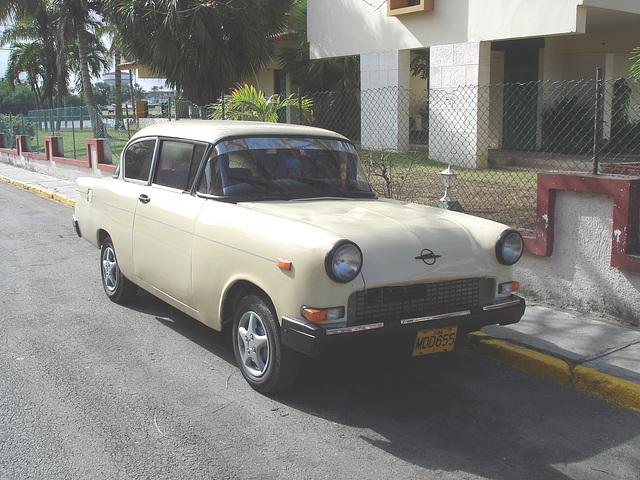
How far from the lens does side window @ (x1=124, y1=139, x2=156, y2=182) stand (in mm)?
6090

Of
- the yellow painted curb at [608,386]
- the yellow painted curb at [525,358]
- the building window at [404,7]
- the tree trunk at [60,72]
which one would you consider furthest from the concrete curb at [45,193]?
the tree trunk at [60,72]

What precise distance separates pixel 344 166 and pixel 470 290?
1667 mm

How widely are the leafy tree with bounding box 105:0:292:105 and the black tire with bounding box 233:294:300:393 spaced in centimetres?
1552

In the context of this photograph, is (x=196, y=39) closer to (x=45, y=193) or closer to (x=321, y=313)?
(x=45, y=193)

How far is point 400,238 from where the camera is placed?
432 cm

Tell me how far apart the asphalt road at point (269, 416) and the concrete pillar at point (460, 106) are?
10.2 m

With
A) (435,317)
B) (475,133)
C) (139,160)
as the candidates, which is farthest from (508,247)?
(475,133)

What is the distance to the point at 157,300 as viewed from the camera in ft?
22.6

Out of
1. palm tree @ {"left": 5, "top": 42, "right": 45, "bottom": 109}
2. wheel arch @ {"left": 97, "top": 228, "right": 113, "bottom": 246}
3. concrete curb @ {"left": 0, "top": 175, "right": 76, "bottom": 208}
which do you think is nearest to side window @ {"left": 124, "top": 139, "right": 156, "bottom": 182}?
wheel arch @ {"left": 97, "top": 228, "right": 113, "bottom": 246}

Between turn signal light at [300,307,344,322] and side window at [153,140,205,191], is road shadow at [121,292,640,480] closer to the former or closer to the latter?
turn signal light at [300,307,344,322]

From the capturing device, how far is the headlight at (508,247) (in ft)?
15.2

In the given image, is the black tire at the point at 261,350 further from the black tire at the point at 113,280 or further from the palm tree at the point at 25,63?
the palm tree at the point at 25,63

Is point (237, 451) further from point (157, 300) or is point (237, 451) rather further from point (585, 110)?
point (585, 110)

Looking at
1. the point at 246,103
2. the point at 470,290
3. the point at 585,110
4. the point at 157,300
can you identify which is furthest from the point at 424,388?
the point at 585,110
